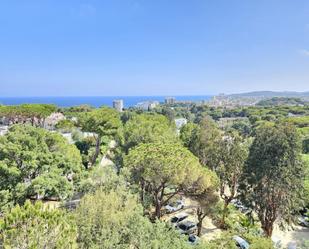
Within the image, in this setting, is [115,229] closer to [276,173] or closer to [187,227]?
[187,227]

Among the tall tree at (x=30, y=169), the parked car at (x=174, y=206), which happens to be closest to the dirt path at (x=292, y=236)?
the parked car at (x=174, y=206)

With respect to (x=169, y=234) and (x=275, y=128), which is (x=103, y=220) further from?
(x=275, y=128)

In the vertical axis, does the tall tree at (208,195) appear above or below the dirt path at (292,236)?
above

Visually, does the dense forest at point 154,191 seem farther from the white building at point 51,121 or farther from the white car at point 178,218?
the white building at point 51,121

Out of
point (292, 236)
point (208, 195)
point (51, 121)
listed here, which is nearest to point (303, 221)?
point (292, 236)

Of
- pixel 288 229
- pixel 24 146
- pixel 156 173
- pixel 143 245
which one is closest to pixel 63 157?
pixel 24 146

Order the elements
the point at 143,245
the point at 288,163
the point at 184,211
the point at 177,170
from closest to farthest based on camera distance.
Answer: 1. the point at 143,245
2. the point at 177,170
3. the point at 288,163
4. the point at 184,211

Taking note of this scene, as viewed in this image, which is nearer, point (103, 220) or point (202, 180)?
point (103, 220)
